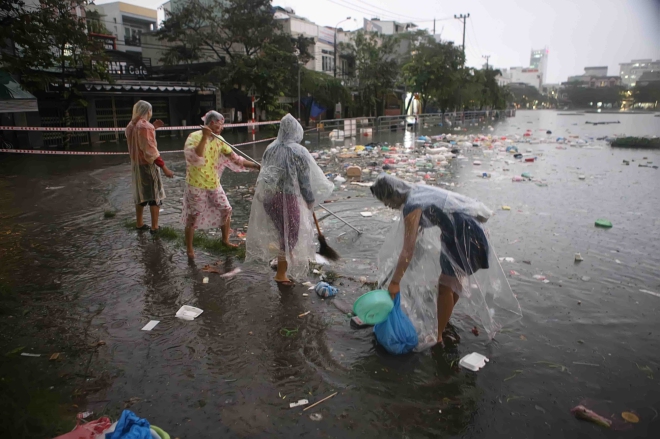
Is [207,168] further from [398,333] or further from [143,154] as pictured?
[398,333]

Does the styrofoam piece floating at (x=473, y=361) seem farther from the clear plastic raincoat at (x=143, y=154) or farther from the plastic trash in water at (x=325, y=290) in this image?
the clear plastic raincoat at (x=143, y=154)

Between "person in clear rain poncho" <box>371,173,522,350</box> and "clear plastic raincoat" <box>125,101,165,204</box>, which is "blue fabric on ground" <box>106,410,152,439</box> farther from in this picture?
"clear plastic raincoat" <box>125,101,165,204</box>

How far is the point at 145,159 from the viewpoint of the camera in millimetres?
5059

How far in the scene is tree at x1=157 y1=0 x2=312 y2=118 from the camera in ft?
65.4

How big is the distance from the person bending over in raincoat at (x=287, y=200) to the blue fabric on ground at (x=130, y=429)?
6.86 feet

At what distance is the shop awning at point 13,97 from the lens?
12.3 m

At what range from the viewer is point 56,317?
3459 millimetres

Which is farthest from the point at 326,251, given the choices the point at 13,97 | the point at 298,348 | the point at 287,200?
the point at 13,97

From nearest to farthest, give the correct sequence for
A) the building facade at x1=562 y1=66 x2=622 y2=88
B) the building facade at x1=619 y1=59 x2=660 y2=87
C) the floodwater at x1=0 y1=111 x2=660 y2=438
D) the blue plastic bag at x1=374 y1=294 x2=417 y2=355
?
the floodwater at x1=0 y1=111 x2=660 y2=438 → the blue plastic bag at x1=374 y1=294 x2=417 y2=355 → the building facade at x1=619 y1=59 x2=660 y2=87 → the building facade at x1=562 y1=66 x2=622 y2=88

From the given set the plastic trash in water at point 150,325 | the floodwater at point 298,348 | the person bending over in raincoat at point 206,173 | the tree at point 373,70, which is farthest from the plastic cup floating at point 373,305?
the tree at point 373,70

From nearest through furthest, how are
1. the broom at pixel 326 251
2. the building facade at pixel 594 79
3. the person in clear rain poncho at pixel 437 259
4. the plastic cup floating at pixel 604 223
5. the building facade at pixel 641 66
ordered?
the person in clear rain poncho at pixel 437 259, the broom at pixel 326 251, the building facade at pixel 641 66, the plastic cup floating at pixel 604 223, the building facade at pixel 594 79

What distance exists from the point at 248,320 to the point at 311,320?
1.62 feet

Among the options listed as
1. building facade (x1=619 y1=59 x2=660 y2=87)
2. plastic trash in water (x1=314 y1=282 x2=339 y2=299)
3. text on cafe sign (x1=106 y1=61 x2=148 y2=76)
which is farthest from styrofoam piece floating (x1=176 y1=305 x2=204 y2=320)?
text on cafe sign (x1=106 y1=61 x2=148 y2=76)

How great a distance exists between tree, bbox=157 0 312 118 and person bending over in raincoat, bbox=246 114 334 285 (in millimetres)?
17133
